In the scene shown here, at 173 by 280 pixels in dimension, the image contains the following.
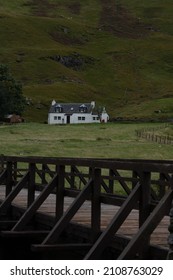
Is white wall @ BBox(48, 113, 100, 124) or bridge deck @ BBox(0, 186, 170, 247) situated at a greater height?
bridge deck @ BBox(0, 186, 170, 247)

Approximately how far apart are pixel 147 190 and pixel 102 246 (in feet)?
4.68

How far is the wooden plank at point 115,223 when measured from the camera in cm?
1208

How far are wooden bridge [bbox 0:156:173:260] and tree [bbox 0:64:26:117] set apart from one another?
418 ft

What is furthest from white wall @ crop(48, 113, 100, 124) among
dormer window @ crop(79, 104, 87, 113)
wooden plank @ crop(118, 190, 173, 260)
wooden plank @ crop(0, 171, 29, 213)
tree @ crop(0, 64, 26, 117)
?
wooden plank @ crop(118, 190, 173, 260)

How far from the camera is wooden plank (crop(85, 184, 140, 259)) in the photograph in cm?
1208

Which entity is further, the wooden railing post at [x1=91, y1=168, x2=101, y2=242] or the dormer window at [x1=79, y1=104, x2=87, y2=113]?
the dormer window at [x1=79, y1=104, x2=87, y2=113]

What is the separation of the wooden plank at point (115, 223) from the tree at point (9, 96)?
133586 mm

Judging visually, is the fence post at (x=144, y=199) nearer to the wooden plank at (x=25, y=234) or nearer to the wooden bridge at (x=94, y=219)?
the wooden bridge at (x=94, y=219)

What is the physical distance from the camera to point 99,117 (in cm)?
16425

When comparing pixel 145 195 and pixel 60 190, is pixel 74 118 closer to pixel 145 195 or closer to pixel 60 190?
pixel 60 190

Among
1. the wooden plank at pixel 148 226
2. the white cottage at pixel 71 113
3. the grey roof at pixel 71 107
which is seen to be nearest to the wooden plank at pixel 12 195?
the wooden plank at pixel 148 226

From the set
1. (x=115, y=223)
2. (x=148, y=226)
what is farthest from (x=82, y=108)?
(x=148, y=226)

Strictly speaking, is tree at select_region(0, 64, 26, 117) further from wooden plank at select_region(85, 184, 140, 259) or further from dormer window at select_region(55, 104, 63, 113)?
wooden plank at select_region(85, 184, 140, 259)
